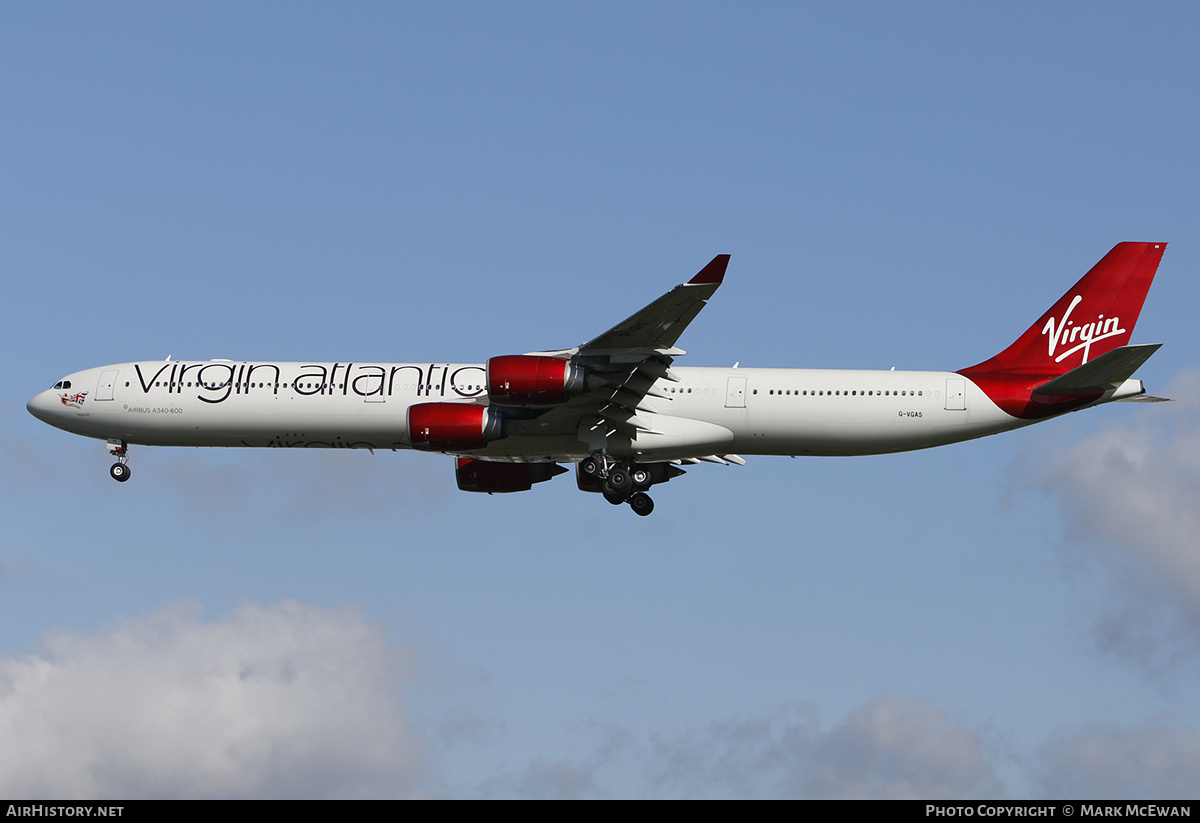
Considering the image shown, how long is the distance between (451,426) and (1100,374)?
21647mm

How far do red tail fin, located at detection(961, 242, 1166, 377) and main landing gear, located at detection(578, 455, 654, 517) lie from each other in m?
12.5

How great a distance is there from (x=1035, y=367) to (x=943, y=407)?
4354mm

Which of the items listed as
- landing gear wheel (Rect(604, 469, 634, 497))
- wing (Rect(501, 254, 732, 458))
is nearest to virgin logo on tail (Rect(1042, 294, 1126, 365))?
wing (Rect(501, 254, 732, 458))

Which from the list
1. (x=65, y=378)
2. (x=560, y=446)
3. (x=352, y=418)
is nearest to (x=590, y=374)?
(x=560, y=446)

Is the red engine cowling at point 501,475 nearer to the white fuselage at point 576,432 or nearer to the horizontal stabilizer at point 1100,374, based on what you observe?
the white fuselage at point 576,432

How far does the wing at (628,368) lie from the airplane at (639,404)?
0.27 ft

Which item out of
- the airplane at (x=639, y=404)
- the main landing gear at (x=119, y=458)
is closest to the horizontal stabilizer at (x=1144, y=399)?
the airplane at (x=639, y=404)

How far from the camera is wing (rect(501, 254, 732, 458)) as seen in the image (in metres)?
41.4

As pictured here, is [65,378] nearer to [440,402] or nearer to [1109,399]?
[440,402]

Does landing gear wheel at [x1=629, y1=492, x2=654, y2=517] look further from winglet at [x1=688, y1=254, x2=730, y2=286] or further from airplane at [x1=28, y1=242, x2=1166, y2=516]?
winglet at [x1=688, y1=254, x2=730, y2=286]

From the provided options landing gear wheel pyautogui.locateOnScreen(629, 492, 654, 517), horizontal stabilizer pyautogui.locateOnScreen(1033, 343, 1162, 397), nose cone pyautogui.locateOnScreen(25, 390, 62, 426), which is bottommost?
landing gear wheel pyautogui.locateOnScreen(629, 492, 654, 517)

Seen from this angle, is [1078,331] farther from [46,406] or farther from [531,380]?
[46,406]

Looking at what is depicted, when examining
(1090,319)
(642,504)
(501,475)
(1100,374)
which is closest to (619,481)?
(642,504)

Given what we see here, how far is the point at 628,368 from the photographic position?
45.2 metres
